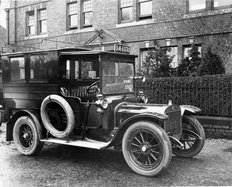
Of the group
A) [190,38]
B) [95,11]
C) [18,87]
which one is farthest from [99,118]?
Result: [95,11]

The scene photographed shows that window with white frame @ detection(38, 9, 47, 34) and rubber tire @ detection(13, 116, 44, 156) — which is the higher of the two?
window with white frame @ detection(38, 9, 47, 34)

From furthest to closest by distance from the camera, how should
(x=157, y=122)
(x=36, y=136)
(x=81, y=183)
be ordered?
(x=36, y=136) → (x=157, y=122) → (x=81, y=183)

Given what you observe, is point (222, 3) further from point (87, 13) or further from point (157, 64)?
point (87, 13)

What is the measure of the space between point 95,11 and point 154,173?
44.6ft

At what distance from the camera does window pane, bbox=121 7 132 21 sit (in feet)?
51.3

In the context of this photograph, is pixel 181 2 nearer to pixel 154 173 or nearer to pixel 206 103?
pixel 206 103

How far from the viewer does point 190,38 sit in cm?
1356

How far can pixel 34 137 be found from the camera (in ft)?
19.6

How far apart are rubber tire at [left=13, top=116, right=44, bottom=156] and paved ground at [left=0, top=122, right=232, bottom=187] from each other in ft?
0.47

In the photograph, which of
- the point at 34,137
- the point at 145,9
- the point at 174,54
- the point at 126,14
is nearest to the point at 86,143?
the point at 34,137

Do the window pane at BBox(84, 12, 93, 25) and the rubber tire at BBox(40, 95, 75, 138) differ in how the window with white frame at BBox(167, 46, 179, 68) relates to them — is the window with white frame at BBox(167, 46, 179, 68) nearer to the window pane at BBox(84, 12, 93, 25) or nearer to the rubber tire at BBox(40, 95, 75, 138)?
the window pane at BBox(84, 12, 93, 25)

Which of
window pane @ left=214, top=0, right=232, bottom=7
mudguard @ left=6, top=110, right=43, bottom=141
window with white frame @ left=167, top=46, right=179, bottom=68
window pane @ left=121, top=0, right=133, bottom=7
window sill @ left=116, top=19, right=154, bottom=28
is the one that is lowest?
mudguard @ left=6, top=110, right=43, bottom=141

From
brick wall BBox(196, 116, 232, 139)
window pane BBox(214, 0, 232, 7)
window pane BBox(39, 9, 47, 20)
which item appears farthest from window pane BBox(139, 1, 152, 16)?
brick wall BBox(196, 116, 232, 139)

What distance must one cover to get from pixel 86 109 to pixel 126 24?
1065cm
